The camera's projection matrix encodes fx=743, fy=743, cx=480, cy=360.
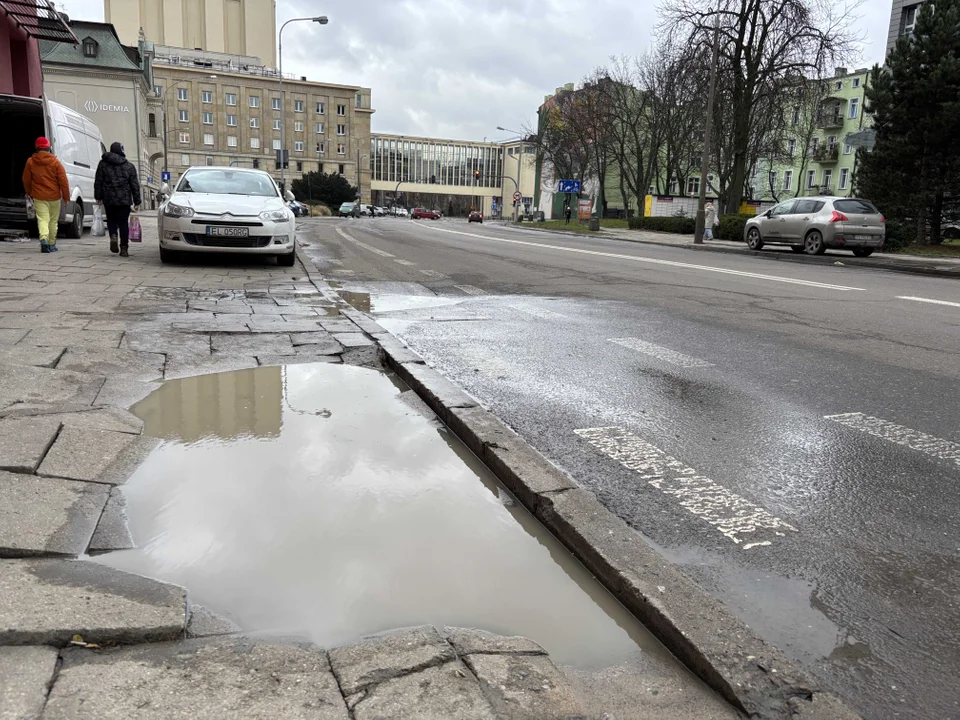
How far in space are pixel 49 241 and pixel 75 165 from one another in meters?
3.67

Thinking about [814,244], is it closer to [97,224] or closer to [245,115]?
[97,224]

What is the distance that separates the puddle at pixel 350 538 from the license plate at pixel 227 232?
24.0 ft

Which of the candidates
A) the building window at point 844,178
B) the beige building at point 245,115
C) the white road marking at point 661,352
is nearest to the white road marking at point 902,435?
the white road marking at point 661,352

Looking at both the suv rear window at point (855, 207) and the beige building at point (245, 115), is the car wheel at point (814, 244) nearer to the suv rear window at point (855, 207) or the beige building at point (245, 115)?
the suv rear window at point (855, 207)

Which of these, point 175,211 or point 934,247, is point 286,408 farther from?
point 934,247

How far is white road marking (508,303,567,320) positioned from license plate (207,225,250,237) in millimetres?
4579

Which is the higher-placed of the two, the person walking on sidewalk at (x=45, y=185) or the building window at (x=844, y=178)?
the building window at (x=844, y=178)

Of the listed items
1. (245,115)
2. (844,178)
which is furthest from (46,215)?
(245,115)

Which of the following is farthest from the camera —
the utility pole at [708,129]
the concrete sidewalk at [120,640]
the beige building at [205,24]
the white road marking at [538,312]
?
the beige building at [205,24]

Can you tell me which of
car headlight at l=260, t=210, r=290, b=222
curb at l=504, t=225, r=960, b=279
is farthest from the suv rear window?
car headlight at l=260, t=210, r=290, b=222

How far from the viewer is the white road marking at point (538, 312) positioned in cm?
802

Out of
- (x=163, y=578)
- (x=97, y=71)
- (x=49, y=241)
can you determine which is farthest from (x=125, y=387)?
(x=97, y=71)

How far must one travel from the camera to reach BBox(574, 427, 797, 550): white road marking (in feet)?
9.43

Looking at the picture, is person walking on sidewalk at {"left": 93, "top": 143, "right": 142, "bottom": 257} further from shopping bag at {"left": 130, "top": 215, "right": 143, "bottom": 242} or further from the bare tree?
the bare tree
